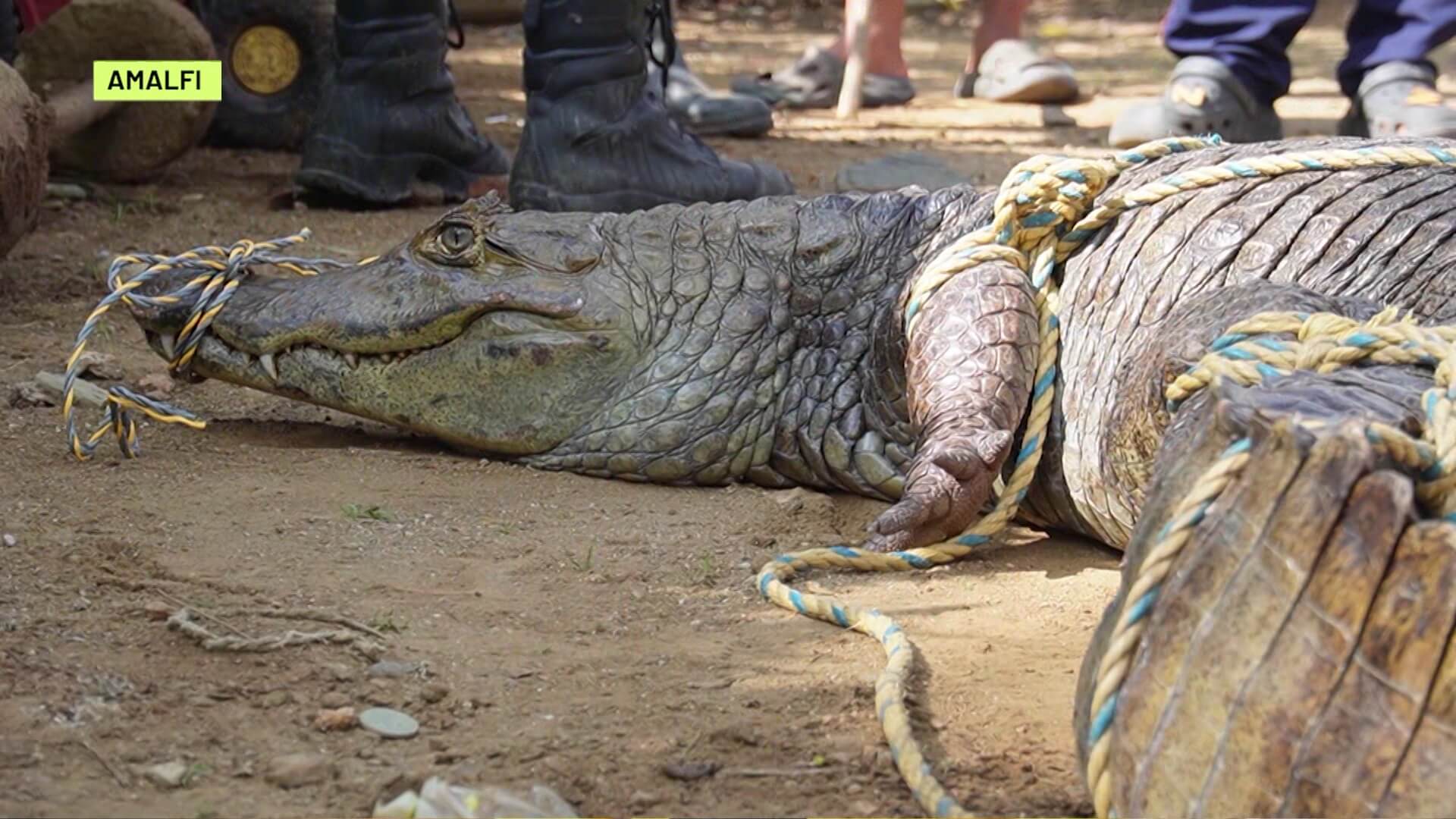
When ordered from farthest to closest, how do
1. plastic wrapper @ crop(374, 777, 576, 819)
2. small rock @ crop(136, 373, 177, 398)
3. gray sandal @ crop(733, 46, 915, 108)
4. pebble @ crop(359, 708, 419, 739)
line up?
1. gray sandal @ crop(733, 46, 915, 108)
2. small rock @ crop(136, 373, 177, 398)
3. pebble @ crop(359, 708, 419, 739)
4. plastic wrapper @ crop(374, 777, 576, 819)

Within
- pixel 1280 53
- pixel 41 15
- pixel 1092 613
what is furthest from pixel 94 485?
pixel 1280 53

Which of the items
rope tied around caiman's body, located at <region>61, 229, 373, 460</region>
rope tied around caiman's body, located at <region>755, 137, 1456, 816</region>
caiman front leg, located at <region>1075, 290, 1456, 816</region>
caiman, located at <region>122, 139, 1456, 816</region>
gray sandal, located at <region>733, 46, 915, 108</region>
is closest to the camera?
caiman front leg, located at <region>1075, 290, 1456, 816</region>

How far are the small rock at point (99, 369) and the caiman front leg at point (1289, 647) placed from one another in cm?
304

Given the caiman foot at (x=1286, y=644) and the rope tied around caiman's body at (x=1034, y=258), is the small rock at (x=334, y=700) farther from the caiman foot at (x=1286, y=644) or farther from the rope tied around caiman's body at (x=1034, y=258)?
the caiman foot at (x=1286, y=644)

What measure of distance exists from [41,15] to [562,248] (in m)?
3.91

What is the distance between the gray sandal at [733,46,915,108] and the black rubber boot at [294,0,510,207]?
2894 millimetres

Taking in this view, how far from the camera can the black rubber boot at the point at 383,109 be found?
5824 millimetres

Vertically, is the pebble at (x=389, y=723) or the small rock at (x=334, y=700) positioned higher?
the pebble at (x=389, y=723)

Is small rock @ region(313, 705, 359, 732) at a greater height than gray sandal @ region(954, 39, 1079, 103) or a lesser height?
lesser

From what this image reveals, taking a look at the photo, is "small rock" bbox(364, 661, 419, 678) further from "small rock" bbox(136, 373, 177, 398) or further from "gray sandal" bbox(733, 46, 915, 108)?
"gray sandal" bbox(733, 46, 915, 108)

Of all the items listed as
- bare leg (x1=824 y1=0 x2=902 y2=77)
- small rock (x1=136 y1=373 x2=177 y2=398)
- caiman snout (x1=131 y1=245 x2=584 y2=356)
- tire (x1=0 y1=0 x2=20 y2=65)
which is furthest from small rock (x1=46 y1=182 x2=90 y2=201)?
bare leg (x1=824 y1=0 x2=902 y2=77)

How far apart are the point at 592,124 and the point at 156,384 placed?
1.66 m

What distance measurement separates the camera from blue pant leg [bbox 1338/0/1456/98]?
6531mm

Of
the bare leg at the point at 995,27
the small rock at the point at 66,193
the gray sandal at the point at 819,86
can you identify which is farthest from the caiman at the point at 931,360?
the bare leg at the point at 995,27
